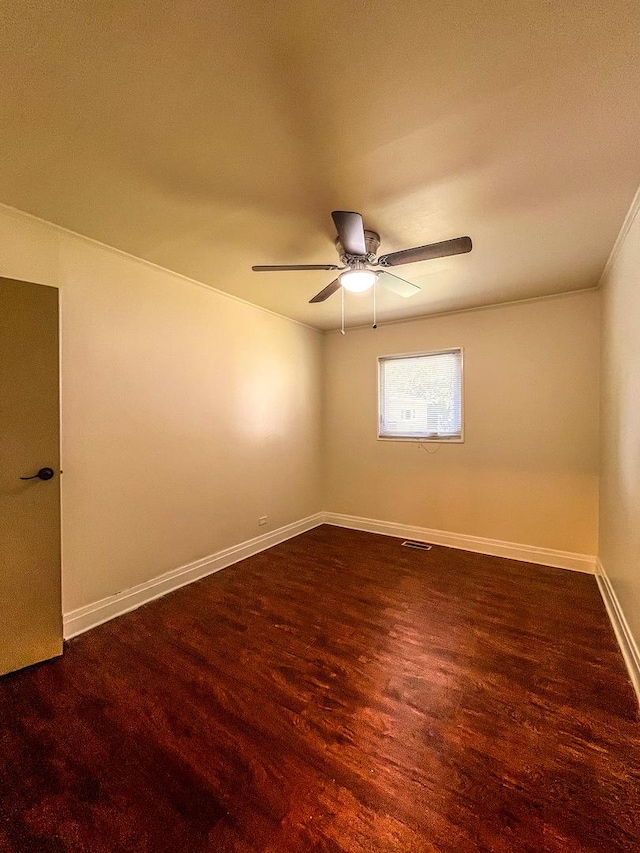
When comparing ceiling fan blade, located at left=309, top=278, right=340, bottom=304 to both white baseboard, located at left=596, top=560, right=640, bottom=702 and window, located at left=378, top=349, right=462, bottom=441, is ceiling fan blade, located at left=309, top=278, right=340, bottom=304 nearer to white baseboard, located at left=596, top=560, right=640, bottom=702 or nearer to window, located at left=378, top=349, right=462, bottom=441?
window, located at left=378, top=349, right=462, bottom=441

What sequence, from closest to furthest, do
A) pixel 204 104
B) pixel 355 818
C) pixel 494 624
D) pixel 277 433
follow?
pixel 355 818
pixel 204 104
pixel 494 624
pixel 277 433

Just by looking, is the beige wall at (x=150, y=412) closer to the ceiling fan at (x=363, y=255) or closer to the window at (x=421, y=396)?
the ceiling fan at (x=363, y=255)

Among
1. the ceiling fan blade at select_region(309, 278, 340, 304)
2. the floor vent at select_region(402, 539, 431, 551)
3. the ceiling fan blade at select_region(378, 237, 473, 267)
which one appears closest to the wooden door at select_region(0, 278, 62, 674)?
the ceiling fan blade at select_region(309, 278, 340, 304)

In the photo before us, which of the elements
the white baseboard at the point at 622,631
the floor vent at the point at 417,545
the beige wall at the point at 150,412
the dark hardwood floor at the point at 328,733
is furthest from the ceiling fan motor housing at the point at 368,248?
the floor vent at the point at 417,545

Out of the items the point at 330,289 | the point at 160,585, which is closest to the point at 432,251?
the point at 330,289

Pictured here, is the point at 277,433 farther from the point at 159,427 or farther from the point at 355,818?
the point at 355,818

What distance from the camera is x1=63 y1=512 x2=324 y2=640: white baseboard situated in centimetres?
227

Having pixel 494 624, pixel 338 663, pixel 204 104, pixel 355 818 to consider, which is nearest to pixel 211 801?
pixel 355 818

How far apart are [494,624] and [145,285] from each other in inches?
136

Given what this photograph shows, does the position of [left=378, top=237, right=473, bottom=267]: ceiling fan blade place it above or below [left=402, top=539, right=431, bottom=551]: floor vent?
above

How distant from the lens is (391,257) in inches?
79.3

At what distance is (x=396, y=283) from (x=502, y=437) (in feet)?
6.78

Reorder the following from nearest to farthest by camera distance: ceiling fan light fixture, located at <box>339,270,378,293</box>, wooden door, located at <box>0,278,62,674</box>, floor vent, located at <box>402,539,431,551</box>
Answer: wooden door, located at <box>0,278,62,674</box>
ceiling fan light fixture, located at <box>339,270,378,293</box>
floor vent, located at <box>402,539,431,551</box>

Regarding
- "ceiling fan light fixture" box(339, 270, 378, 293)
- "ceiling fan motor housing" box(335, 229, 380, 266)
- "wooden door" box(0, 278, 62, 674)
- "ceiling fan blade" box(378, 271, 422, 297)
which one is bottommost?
"wooden door" box(0, 278, 62, 674)
